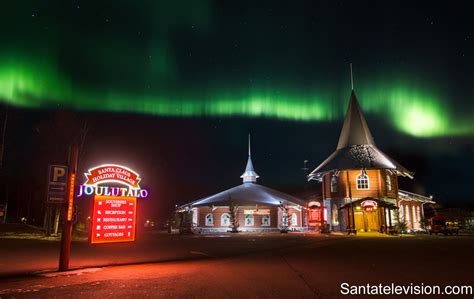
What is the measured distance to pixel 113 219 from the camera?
17.9 metres

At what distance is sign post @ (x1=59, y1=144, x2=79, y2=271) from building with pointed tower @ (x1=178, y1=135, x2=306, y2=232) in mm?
34046

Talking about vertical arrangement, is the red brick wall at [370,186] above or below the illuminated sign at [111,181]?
above

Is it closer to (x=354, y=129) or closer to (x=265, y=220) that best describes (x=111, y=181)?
(x=265, y=220)

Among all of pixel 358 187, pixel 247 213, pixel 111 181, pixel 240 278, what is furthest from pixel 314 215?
pixel 240 278

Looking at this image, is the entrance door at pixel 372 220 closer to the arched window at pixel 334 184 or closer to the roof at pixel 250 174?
the arched window at pixel 334 184

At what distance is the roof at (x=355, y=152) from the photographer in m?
44.2

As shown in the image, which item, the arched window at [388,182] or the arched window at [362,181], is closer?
the arched window at [362,181]

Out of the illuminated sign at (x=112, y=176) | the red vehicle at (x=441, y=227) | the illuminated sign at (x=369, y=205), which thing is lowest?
the red vehicle at (x=441, y=227)

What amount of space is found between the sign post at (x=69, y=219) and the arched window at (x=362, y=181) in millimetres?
36375

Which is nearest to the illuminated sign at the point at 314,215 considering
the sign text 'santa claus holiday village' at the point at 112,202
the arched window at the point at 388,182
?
the arched window at the point at 388,182

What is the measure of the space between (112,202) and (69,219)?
4.27 meters

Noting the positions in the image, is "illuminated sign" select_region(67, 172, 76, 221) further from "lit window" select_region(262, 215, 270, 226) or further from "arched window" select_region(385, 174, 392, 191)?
"arched window" select_region(385, 174, 392, 191)

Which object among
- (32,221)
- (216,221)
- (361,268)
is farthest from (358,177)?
(32,221)

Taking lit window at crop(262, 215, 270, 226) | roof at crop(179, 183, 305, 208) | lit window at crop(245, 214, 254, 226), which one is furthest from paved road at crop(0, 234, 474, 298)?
lit window at crop(245, 214, 254, 226)
